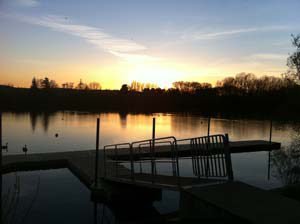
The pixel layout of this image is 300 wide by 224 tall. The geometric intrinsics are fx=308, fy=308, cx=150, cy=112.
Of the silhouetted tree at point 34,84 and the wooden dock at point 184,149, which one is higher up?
the silhouetted tree at point 34,84

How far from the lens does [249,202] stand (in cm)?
466

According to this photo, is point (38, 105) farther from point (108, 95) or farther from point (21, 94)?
point (108, 95)

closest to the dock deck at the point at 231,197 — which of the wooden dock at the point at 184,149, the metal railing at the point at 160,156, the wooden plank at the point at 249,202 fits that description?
the wooden plank at the point at 249,202

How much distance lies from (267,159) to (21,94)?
207 feet

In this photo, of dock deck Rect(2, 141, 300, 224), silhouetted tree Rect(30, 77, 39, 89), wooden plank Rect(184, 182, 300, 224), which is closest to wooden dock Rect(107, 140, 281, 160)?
dock deck Rect(2, 141, 300, 224)

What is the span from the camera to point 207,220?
4.66m

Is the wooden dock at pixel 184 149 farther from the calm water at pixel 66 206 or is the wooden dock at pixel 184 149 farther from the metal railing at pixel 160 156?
the calm water at pixel 66 206

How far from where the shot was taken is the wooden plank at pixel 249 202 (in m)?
4.13

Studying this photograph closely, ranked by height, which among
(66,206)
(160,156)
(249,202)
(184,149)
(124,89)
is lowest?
(66,206)

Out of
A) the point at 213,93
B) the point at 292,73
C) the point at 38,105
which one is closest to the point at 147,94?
the point at 213,93

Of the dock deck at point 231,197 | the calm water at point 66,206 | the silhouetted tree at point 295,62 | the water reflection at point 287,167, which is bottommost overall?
the calm water at point 66,206

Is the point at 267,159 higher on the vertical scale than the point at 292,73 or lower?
lower

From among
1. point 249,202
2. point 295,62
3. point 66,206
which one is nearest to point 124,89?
point 295,62

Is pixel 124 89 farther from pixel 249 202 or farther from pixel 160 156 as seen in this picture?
pixel 249 202
